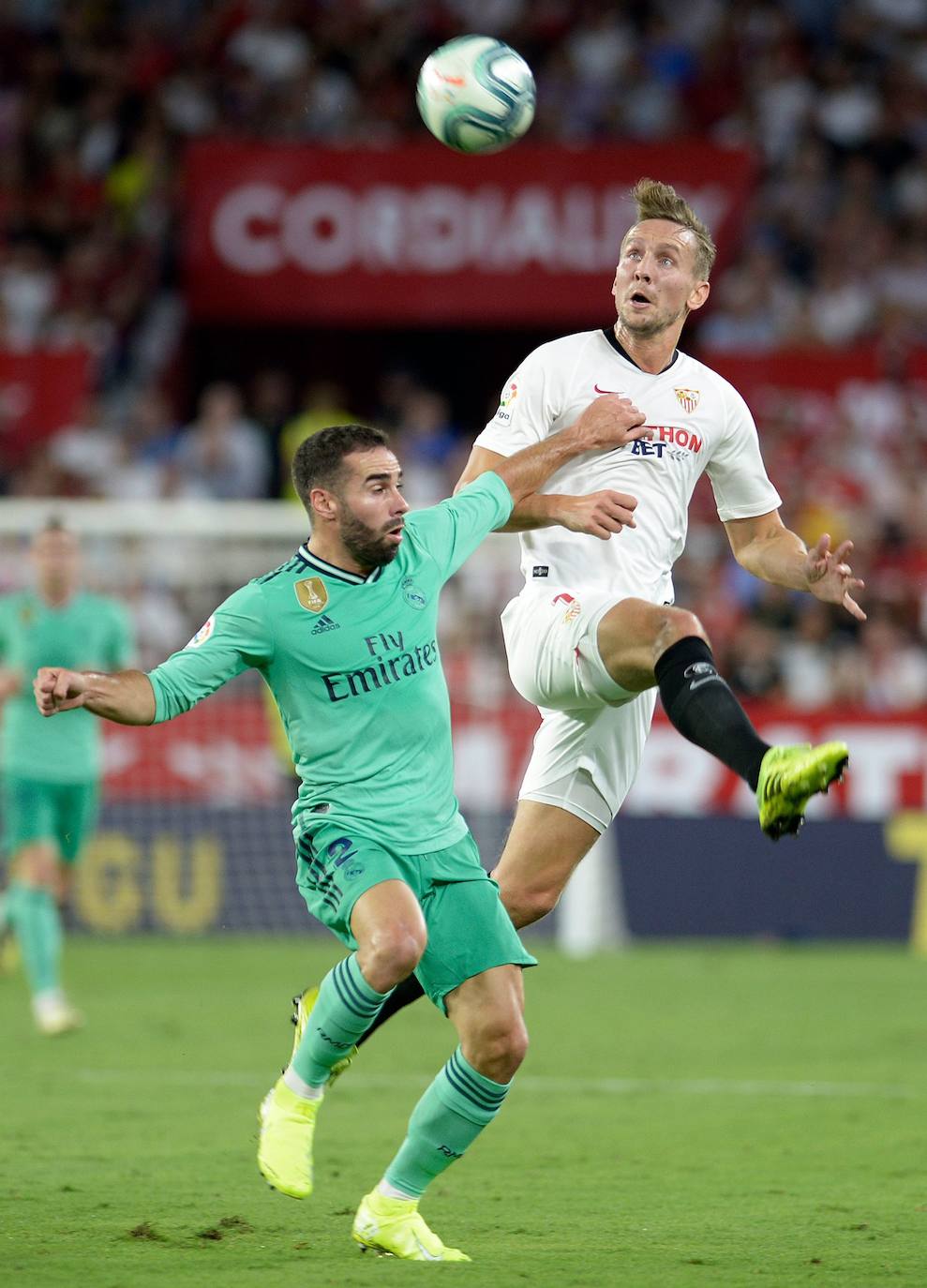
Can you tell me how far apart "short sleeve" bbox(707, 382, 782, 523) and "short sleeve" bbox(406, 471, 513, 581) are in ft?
3.15

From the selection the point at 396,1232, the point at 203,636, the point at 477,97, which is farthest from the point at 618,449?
the point at 396,1232

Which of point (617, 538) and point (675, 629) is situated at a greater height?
point (617, 538)

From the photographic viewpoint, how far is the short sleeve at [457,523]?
233 inches

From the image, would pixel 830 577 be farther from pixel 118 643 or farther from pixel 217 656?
pixel 118 643

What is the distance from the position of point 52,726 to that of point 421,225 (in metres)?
7.85

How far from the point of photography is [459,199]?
57.2 feet

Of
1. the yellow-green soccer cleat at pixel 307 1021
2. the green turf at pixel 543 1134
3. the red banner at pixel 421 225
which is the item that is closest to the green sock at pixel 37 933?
the green turf at pixel 543 1134

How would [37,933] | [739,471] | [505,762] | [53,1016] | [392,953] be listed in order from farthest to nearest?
[505,762], [37,933], [53,1016], [739,471], [392,953]

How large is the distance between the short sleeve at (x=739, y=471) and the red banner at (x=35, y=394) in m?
10.1

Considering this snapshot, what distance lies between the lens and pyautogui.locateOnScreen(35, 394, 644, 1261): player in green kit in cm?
550

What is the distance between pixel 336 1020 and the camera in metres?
5.53

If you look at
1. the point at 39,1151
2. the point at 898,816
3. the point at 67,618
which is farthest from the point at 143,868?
the point at 39,1151

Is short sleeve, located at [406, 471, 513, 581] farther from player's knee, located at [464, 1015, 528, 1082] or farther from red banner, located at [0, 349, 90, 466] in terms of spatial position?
red banner, located at [0, 349, 90, 466]

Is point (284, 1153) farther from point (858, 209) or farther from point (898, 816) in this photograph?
point (858, 209)
